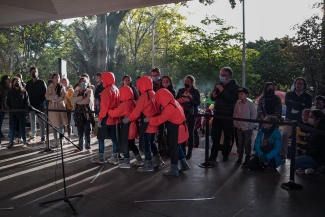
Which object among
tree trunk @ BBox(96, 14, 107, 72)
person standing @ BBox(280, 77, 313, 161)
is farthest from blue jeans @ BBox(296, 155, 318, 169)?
tree trunk @ BBox(96, 14, 107, 72)

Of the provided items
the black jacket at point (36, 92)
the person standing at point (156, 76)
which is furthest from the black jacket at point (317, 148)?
the black jacket at point (36, 92)

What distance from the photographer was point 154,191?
5.41 m

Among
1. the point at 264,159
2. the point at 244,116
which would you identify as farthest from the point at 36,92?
the point at 264,159

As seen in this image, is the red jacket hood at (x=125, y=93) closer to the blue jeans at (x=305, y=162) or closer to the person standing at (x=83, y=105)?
the person standing at (x=83, y=105)

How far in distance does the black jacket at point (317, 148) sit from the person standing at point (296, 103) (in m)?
0.88

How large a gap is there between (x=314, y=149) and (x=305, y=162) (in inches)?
11.7

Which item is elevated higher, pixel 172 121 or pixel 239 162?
pixel 172 121

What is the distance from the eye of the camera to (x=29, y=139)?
9672 millimetres

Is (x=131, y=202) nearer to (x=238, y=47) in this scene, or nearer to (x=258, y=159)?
(x=258, y=159)

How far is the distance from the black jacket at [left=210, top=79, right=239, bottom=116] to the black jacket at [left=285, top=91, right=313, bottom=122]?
136 cm

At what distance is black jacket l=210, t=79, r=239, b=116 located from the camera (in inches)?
273

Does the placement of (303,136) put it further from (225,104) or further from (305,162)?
(225,104)

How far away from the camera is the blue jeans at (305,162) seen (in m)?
6.36

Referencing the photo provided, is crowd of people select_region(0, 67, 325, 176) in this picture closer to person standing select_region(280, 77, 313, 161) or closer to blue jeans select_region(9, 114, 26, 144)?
person standing select_region(280, 77, 313, 161)
